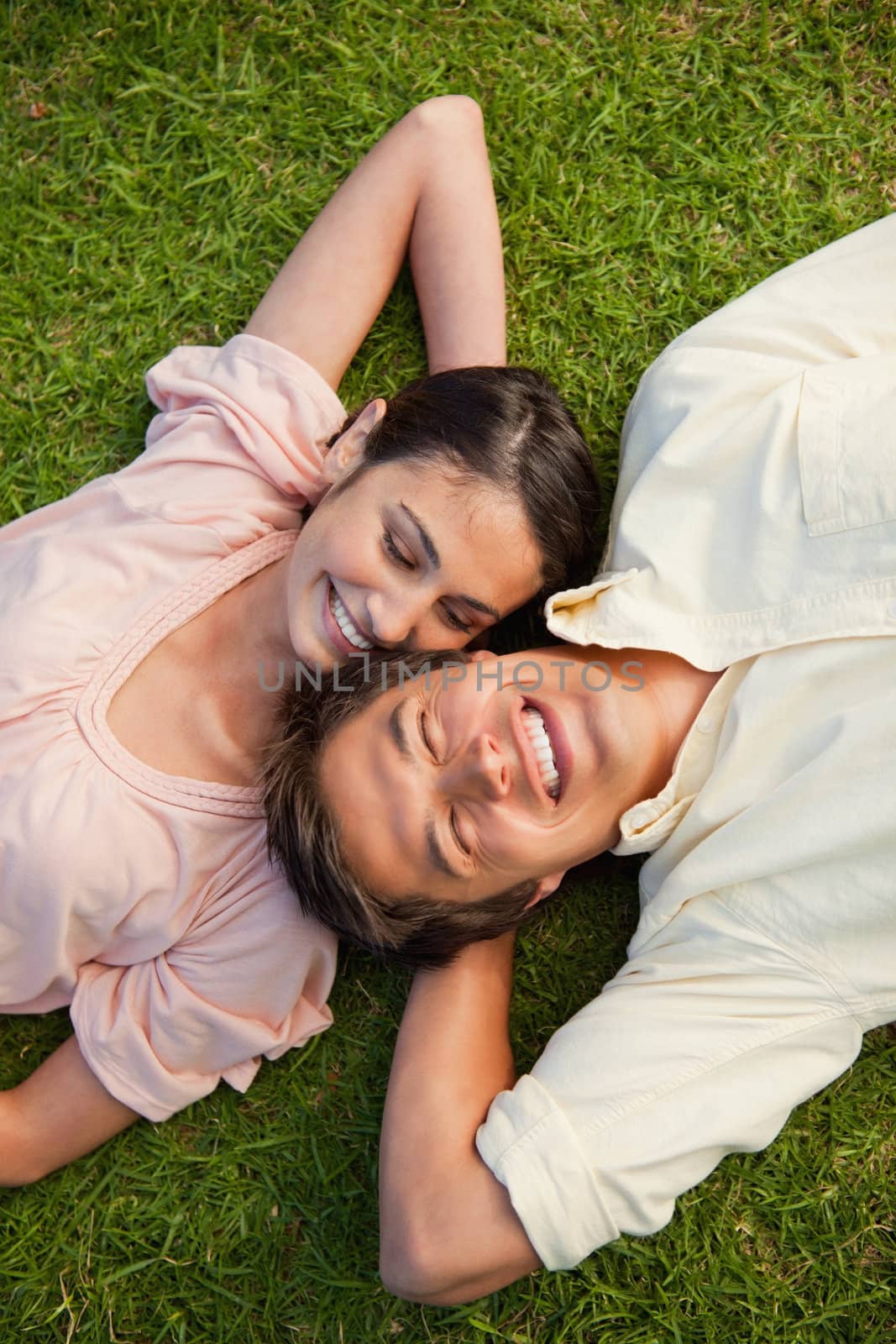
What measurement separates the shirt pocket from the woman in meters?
0.50

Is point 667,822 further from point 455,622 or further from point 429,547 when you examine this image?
point 429,547

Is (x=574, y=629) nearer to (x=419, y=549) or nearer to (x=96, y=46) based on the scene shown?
(x=419, y=549)

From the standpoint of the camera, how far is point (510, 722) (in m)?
2.08

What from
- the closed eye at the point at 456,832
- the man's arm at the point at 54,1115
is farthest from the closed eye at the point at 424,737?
the man's arm at the point at 54,1115

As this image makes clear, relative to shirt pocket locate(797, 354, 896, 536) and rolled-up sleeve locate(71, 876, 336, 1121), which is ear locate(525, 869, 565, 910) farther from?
shirt pocket locate(797, 354, 896, 536)

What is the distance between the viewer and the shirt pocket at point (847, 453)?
2139mm

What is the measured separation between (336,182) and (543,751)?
1817 mm

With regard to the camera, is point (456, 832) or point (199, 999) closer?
point (456, 832)

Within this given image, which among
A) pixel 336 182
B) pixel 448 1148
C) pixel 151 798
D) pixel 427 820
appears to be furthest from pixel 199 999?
pixel 336 182

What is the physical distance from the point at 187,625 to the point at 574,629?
950 mm

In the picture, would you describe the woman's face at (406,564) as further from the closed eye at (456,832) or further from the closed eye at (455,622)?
the closed eye at (456,832)

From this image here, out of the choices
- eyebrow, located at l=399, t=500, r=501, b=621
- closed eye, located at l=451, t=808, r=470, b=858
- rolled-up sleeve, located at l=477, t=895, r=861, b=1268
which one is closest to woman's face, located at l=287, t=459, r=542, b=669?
eyebrow, located at l=399, t=500, r=501, b=621

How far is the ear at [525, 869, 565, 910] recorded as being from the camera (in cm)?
226

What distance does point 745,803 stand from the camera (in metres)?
2.21
